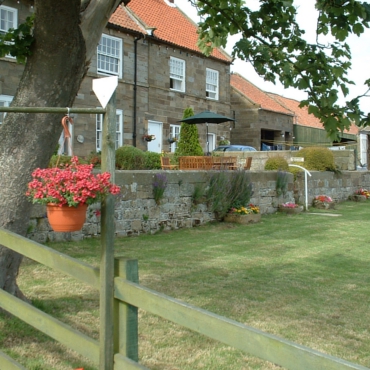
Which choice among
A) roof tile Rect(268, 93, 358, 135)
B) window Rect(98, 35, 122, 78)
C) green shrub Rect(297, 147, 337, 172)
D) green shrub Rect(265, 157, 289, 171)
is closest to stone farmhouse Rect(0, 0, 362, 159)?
window Rect(98, 35, 122, 78)

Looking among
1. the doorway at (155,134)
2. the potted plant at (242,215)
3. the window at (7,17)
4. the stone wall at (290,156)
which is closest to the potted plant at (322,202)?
the stone wall at (290,156)

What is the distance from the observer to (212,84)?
25938 mm

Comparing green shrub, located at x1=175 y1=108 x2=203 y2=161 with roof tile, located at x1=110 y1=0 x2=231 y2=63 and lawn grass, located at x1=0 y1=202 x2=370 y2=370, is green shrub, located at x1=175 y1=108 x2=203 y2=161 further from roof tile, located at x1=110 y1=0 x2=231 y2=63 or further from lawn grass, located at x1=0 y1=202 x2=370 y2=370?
lawn grass, located at x1=0 y1=202 x2=370 y2=370

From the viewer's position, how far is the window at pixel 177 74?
2328 cm

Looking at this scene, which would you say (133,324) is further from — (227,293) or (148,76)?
(148,76)

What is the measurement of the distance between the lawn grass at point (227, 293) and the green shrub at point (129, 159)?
4.32m

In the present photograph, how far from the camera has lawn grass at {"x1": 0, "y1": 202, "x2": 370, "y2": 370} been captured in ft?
14.2

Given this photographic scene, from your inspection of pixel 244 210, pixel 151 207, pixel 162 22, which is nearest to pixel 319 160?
pixel 244 210

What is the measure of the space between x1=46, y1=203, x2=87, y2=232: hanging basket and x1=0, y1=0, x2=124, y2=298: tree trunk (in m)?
1.95

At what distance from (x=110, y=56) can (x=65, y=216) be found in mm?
18247

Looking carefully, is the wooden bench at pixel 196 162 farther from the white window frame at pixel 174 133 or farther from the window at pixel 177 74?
the window at pixel 177 74

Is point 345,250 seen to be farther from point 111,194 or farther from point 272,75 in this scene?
point 111,194

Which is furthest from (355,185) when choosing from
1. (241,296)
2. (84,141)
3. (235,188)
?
(241,296)

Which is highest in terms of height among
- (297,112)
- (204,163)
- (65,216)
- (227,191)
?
(297,112)
